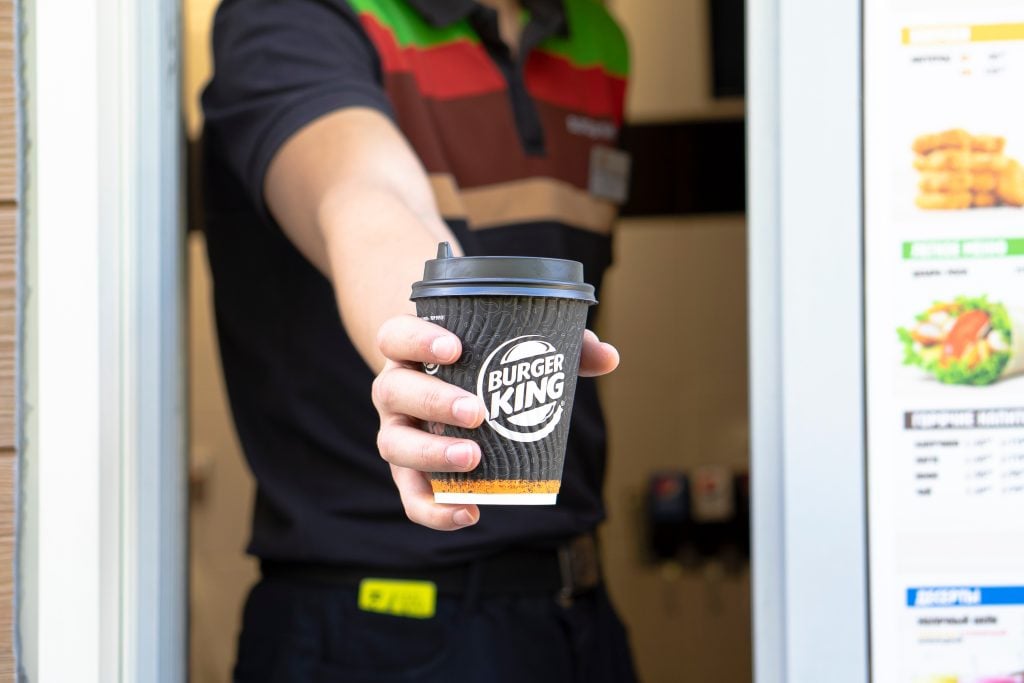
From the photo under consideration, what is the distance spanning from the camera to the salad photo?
1120 millimetres

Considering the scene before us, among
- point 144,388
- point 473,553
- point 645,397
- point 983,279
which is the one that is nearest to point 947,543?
point 983,279

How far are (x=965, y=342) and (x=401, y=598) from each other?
883mm

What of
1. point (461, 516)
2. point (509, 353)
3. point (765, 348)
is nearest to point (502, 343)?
point (509, 353)

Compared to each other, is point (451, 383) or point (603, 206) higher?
point (603, 206)

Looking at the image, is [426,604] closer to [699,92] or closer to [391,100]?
[391,100]

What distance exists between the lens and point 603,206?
6.46 feet

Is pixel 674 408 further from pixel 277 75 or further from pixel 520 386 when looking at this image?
pixel 520 386

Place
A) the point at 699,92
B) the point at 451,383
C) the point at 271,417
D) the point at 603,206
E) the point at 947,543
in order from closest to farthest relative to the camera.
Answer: the point at 451,383 → the point at 947,543 → the point at 271,417 → the point at 603,206 → the point at 699,92

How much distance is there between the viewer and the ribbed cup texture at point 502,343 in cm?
82

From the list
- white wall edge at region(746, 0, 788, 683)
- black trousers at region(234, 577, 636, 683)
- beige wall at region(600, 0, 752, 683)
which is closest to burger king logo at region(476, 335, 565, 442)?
white wall edge at region(746, 0, 788, 683)

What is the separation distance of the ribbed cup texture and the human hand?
12mm

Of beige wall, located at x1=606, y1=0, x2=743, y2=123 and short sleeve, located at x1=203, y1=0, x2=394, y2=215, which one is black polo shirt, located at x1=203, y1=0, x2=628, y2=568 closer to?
short sleeve, located at x1=203, y1=0, x2=394, y2=215

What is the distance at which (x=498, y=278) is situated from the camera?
0.81 meters

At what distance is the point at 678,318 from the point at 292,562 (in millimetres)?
2237
